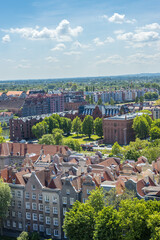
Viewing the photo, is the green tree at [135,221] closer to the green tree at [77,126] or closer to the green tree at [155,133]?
the green tree at [155,133]

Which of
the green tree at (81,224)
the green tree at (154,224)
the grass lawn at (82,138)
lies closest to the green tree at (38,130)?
the grass lawn at (82,138)

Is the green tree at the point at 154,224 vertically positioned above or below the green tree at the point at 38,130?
above

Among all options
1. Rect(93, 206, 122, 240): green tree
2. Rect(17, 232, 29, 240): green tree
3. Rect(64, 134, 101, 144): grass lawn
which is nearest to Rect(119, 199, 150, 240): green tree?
Rect(93, 206, 122, 240): green tree

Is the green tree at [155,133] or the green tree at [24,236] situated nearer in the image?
the green tree at [24,236]

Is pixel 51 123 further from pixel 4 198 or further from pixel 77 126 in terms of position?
pixel 4 198

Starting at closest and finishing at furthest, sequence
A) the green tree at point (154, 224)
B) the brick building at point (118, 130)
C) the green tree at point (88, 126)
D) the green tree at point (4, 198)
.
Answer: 1. the green tree at point (154, 224)
2. the green tree at point (4, 198)
3. the brick building at point (118, 130)
4. the green tree at point (88, 126)

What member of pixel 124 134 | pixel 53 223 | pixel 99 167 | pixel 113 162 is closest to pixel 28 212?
pixel 53 223

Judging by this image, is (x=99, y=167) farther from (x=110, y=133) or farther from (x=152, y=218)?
(x=110, y=133)
